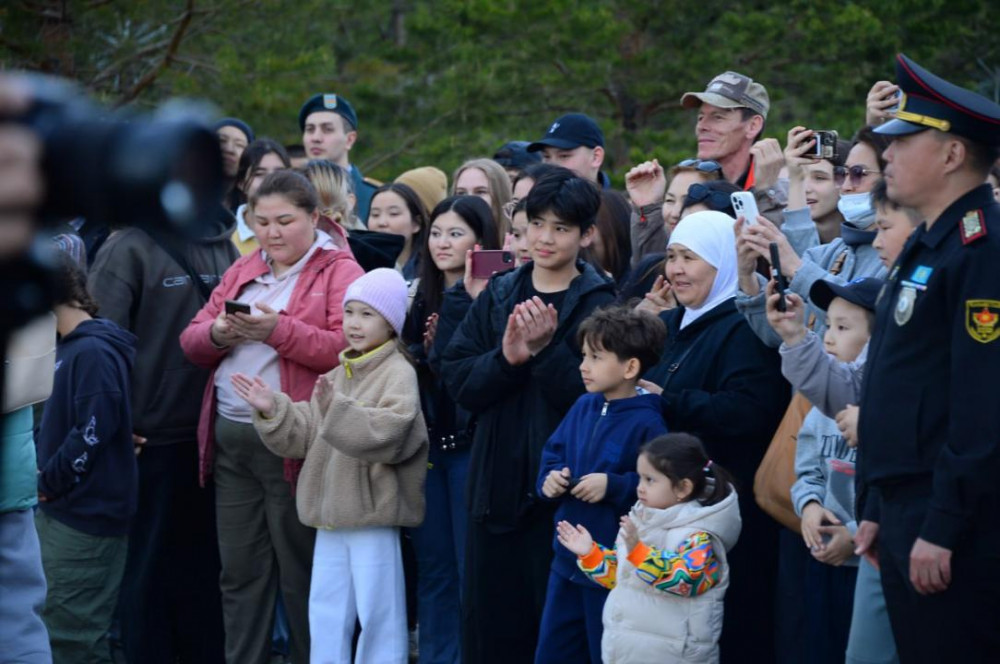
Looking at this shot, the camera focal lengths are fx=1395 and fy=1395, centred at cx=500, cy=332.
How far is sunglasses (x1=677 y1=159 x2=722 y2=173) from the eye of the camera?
621cm

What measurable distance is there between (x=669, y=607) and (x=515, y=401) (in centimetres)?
115

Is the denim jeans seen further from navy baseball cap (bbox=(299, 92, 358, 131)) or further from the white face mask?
navy baseball cap (bbox=(299, 92, 358, 131))

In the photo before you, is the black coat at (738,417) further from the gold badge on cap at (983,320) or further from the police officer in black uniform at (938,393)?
the gold badge on cap at (983,320)

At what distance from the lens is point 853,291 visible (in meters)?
4.61

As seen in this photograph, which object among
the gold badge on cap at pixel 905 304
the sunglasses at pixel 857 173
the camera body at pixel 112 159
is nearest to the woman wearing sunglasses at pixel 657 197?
the sunglasses at pixel 857 173

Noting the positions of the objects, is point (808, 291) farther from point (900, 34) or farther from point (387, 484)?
point (900, 34)

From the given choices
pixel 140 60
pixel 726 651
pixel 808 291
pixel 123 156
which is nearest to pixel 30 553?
pixel 726 651

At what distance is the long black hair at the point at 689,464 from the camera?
15.2 ft

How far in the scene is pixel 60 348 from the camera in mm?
6152

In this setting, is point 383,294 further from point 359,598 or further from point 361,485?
point 359,598

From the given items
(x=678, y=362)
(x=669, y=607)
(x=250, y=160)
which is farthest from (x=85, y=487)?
(x=669, y=607)

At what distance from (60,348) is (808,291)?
3.29m

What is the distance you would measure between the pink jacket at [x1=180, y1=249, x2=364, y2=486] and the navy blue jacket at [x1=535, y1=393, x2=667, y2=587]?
157 centimetres

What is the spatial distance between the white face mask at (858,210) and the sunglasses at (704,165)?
3.74ft
